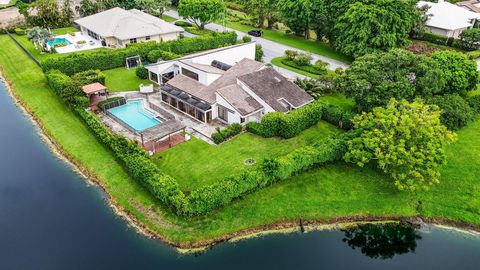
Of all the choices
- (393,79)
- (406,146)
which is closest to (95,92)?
(393,79)

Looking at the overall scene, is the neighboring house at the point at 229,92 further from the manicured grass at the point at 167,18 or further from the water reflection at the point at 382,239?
the manicured grass at the point at 167,18

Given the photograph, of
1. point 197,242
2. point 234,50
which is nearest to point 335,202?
point 197,242

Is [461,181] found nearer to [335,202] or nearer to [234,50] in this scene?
[335,202]

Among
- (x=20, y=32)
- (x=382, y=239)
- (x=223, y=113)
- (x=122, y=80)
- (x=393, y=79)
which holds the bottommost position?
(x=382, y=239)

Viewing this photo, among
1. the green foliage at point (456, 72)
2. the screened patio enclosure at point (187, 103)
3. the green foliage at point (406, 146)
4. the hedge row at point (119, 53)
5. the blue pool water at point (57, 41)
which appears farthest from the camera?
the blue pool water at point (57, 41)

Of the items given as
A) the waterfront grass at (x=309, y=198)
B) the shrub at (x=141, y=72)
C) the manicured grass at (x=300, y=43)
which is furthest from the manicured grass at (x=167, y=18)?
the waterfront grass at (x=309, y=198)

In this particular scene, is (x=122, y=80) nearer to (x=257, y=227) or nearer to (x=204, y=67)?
(x=204, y=67)
